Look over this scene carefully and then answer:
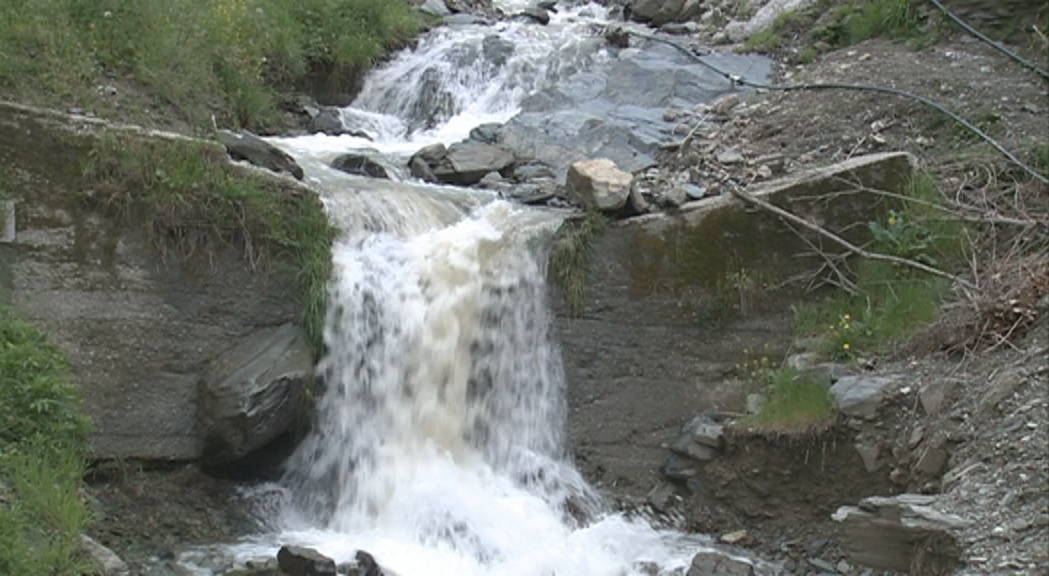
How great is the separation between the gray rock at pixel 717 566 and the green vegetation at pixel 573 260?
82.7 inches

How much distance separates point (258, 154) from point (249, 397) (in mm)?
2183

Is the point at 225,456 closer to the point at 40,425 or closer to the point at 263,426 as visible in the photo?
the point at 263,426

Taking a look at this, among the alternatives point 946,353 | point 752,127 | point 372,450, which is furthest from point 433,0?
point 946,353

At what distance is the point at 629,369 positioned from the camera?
8141mm

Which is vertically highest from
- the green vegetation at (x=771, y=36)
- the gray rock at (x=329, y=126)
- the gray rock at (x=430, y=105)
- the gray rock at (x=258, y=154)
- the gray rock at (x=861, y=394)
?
the green vegetation at (x=771, y=36)

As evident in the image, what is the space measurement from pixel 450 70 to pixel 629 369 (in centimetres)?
526

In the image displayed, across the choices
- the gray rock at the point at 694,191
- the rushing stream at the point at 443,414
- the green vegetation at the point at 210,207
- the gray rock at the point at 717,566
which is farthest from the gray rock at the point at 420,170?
the gray rock at the point at 717,566

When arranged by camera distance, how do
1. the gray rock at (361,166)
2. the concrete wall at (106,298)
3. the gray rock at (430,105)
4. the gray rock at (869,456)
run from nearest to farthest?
1. the gray rock at (869,456)
2. the concrete wall at (106,298)
3. the gray rock at (361,166)
4. the gray rock at (430,105)

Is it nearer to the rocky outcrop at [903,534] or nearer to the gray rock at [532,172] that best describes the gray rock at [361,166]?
the gray rock at [532,172]

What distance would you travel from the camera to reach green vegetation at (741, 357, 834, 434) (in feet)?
23.9

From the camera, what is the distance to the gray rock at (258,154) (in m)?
8.70

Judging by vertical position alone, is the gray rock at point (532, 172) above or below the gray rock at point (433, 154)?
below

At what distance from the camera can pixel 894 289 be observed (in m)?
7.89

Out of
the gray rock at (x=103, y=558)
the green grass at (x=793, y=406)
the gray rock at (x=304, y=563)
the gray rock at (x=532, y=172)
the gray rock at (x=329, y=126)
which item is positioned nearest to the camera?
the gray rock at (x=103, y=558)
